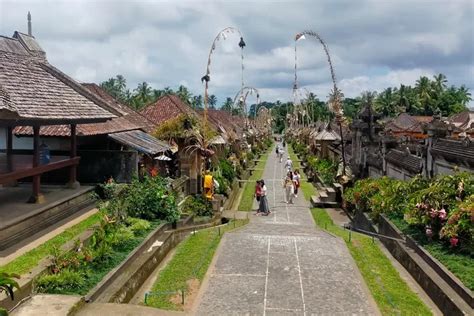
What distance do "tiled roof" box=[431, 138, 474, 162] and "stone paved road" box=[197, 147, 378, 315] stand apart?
13.5 ft

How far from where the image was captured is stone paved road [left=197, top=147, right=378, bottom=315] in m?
8.73

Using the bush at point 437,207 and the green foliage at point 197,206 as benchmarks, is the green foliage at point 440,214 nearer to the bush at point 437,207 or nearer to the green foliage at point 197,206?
the bush at point 437,207

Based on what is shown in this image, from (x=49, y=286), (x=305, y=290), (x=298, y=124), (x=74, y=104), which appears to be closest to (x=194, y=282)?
(x=305, y=290)

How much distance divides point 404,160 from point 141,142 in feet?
36.1

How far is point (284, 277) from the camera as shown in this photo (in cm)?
1021

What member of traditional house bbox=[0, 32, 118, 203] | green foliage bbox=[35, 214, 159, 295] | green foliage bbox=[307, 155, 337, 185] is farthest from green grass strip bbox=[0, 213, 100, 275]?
green foliage bbox=[307, 155, 337, 185]

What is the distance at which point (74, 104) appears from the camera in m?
15.0

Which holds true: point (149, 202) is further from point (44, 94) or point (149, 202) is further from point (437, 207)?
point (437, 207)

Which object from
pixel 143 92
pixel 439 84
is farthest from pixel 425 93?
pixel 143 92

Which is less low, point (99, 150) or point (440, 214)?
point (99, 150)

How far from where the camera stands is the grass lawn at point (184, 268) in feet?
29.9

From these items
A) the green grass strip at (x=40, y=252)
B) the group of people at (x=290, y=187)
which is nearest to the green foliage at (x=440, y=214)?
the green grass strip at (x=40, y=252)

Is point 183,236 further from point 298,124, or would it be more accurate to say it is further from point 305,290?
point 298,124

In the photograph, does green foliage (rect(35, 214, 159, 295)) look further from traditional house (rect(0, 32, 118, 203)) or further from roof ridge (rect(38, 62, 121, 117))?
roof ridge (rect(38, 62, 121, 117))
